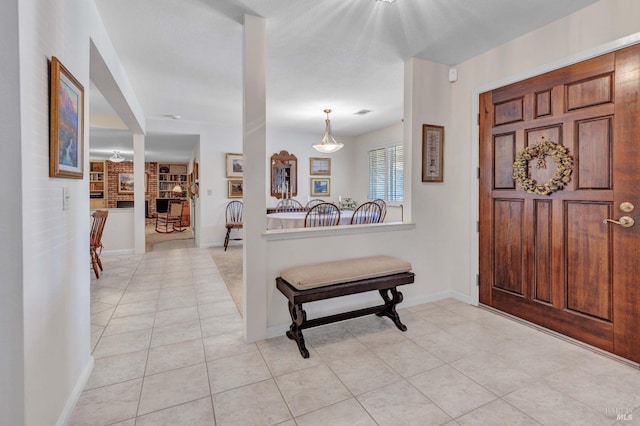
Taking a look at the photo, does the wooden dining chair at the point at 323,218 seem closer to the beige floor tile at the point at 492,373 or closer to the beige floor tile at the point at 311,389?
the beige floor tile at the point at 311,389

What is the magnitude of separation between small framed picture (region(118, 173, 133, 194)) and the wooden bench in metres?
11.4

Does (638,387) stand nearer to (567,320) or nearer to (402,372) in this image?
(567,320)

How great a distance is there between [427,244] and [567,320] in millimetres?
1274

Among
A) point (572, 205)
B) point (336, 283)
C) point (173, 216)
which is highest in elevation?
point (572, 205)

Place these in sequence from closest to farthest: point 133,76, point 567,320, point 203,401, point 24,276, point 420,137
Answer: point 24,276 < point 203,401 < point 567,320 < point 420,137 < point 133,76

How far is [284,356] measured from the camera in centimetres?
222

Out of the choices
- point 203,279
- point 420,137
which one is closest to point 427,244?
point 420,137

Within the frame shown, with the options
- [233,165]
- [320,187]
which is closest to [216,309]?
[233,165]

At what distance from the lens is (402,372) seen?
79.0 inches

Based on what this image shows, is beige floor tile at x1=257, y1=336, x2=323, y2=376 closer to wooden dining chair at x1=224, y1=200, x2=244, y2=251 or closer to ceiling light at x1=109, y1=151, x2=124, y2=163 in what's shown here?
wooden dining chair at x1=224, y1=200, x2=244, y2=251

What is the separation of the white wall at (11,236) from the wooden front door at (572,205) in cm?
325

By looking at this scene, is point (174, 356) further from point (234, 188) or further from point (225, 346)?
point (234, 188)

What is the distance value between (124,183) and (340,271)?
38.6ft

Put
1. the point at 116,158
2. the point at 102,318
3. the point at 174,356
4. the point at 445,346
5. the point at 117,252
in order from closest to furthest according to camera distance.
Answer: the point at 174,356
the point at 445,346
the point at 102,318
the point at 117,252
the point at 116,158
